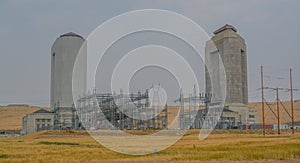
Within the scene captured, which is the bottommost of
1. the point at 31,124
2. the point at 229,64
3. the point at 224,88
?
the point at 31,124

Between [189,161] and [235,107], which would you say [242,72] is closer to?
[235,107]

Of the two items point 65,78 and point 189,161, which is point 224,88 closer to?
point 65,78

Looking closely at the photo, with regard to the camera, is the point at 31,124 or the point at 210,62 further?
the point at 210,62

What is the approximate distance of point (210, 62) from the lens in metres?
117

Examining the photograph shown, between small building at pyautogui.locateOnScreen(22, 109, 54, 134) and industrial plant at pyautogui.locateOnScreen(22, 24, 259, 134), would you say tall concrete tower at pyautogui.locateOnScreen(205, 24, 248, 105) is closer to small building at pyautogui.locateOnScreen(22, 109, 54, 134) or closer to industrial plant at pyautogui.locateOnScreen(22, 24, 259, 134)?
industrial plant at pyautogui.locateOnScreen(22, 24, 259, 134)

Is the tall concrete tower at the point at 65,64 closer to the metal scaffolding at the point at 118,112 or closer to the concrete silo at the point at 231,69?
the metal scaffolding at the point at 118,112

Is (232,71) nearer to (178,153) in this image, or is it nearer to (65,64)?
(65,64)

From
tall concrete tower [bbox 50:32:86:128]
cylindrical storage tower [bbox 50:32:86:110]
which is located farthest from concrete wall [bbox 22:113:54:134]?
cylindrical storage tower [bbox 50:32:86:110]

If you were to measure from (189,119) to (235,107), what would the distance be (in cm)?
3079

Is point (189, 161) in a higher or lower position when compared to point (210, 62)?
lower

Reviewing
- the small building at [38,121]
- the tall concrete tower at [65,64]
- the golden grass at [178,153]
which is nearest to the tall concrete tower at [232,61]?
the tall concrete tower at [65,64]

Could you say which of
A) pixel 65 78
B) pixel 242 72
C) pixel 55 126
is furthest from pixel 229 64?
pixel 55 126

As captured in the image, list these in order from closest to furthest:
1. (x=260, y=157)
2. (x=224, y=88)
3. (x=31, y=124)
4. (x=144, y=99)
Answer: (x=260, y=157) < (x=144, y=99) < (x=31, y=124) < (x=224, y=88)

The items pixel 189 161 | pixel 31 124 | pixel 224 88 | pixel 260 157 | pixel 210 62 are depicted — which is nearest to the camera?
pixel 189 161
